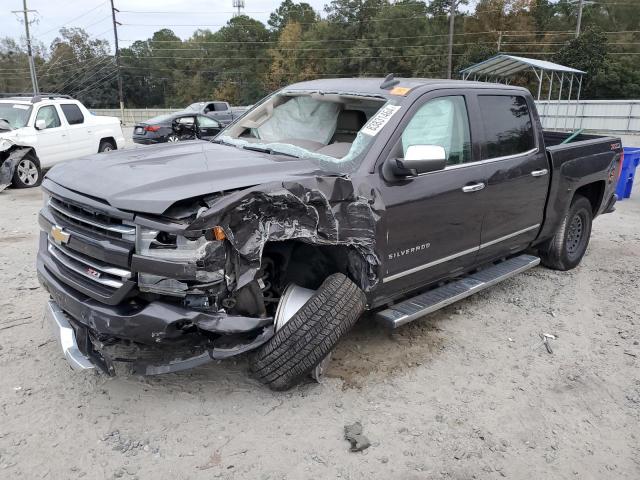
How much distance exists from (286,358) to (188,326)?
0.61 m

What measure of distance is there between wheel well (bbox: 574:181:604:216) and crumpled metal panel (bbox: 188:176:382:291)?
3.66 metres

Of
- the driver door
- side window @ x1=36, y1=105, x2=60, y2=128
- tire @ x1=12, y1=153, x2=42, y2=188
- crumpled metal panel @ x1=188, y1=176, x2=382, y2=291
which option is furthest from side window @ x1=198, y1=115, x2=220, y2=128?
crumpled metal panel @ x1=188, y1=176, x2=382, y2=291

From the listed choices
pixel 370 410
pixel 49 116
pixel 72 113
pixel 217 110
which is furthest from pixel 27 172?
pixel 217 110

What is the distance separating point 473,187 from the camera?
4148 mm

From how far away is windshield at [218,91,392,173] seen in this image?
12.2ft

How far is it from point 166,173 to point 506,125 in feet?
9.95

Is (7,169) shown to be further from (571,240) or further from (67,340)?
(571,240)

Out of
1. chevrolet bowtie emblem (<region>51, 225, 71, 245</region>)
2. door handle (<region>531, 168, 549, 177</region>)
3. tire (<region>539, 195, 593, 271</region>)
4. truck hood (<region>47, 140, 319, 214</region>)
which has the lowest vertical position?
tire (<region>539, 195, 593, 271</region>)

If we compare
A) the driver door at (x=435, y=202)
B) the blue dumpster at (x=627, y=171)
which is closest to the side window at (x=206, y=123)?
the blue dumpster at (x=627, y=171)

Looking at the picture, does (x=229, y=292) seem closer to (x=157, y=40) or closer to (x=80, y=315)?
(x=80, y=315)

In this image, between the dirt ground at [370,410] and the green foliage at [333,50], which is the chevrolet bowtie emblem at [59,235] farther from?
the green foliage at [333,50]

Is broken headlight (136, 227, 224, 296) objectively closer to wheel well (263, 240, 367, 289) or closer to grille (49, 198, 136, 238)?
grille (49, 198, 136, 238)

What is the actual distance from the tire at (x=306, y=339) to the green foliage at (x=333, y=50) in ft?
124

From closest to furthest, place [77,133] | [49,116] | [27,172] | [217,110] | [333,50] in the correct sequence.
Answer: [27,172]
[49,116]
[77,133]
[217,110]
[333,50]
